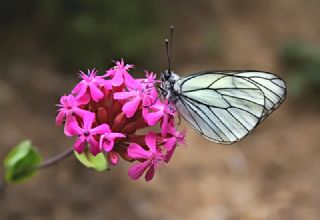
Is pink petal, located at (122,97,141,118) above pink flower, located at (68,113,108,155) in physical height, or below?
above

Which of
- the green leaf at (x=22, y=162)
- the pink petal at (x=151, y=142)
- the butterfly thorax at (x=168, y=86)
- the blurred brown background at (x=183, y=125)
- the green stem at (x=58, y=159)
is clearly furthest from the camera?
the blurred brown background at (x=183, y=125)

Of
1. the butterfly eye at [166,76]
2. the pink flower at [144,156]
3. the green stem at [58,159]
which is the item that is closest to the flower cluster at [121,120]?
the pink flower at [144,156]

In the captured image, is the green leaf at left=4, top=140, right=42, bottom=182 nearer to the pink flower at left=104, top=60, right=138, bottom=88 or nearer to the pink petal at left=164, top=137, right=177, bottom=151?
the pink flower at left=104, top=60, right=138, bottom=88

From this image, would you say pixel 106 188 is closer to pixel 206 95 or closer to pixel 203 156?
pixel 203 156

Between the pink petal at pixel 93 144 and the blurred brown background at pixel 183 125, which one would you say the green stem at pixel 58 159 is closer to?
the pink petal at pixel 93 144

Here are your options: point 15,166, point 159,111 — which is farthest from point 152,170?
point 15,166

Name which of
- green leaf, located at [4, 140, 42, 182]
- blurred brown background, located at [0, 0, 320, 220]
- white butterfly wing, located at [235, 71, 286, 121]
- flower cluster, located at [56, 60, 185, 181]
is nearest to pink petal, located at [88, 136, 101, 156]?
flower cluster, located at [56, 60, 185, 181]

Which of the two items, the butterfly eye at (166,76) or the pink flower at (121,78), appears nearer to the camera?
the pink flower at (121,78)

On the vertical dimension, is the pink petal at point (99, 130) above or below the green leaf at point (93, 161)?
above
